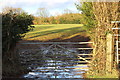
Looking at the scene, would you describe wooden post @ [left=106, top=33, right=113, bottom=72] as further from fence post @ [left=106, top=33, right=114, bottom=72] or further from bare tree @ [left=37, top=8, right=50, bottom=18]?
bare tree @ [left=37, top=8, right=50, bottom=18]

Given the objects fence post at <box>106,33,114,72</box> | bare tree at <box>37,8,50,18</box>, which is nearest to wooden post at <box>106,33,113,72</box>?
fence post at <box>106,33,114,72</box>

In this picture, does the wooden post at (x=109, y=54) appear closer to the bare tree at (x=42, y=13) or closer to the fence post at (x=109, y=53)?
the fence post at (x=109, y=53)

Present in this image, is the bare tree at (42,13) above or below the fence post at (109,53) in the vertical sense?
above

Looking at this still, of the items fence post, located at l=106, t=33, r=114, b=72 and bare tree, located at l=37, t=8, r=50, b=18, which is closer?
fence post, located at l=106, t=33, r=114, b=72

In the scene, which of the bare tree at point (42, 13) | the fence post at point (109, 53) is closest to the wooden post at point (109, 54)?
the fence post at point (109, 53)

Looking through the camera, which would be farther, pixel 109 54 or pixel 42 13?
pixel 42 13

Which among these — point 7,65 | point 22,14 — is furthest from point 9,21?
point 7,65

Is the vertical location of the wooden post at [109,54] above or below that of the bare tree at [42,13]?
below

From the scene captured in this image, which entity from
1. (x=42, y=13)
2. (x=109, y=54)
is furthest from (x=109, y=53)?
(x=42, y=13)

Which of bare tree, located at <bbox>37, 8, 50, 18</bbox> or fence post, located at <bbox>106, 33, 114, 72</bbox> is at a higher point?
bare tree, located at <bbox>37, 8, 50, 18</bbox>

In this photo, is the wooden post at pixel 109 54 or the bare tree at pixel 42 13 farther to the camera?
the bare tree at pixel 42 13

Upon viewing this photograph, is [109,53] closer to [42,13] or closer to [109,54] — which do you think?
[109,54]

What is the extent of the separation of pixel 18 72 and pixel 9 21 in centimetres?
179

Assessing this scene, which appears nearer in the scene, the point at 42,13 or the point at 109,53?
the point at 109,53
